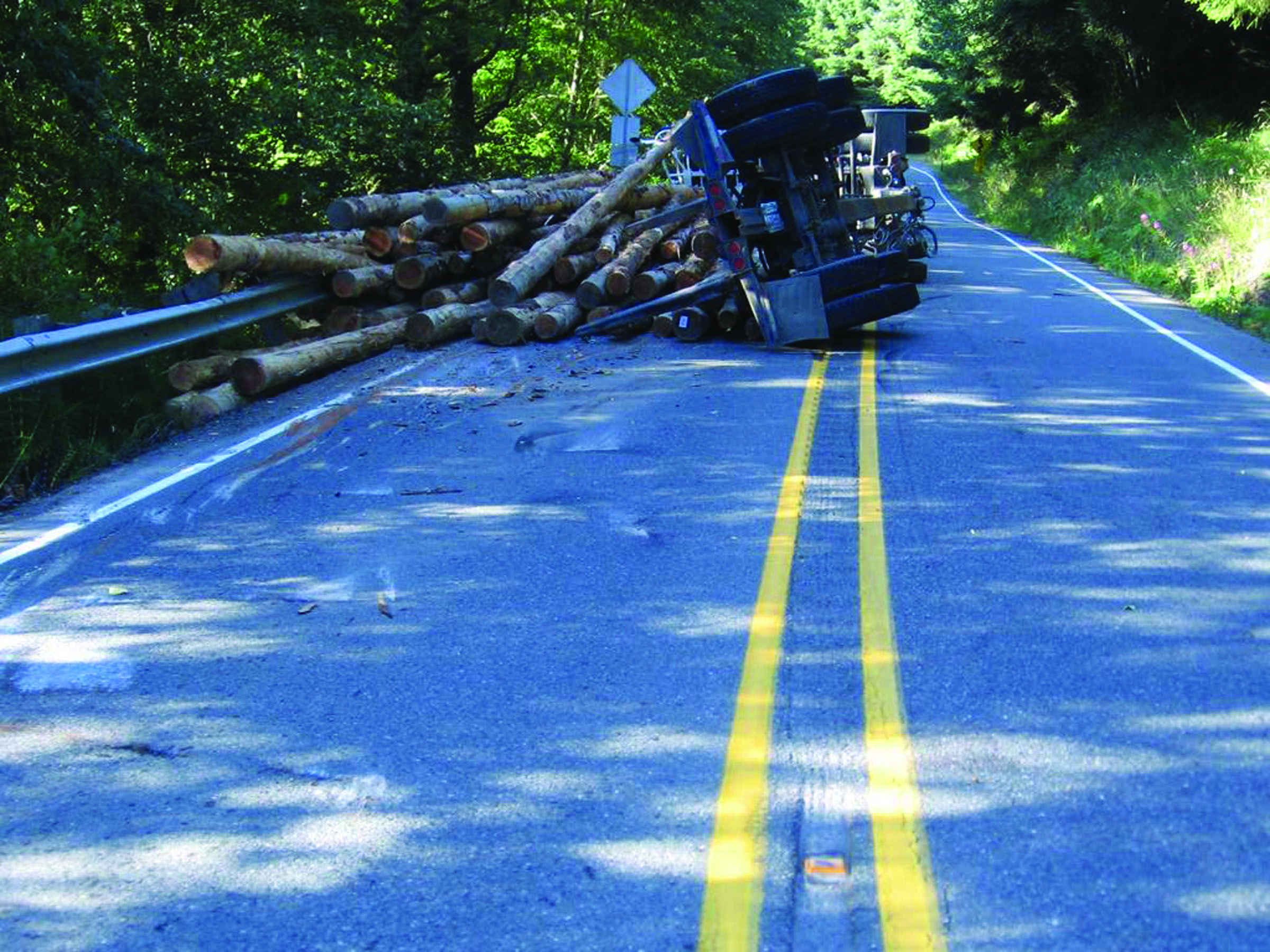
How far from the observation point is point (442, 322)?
14.0m

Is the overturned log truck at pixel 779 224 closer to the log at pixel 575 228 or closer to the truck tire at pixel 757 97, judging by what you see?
the truck tire at pixel 757 97

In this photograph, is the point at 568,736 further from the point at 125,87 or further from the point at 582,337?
the point at 125,87

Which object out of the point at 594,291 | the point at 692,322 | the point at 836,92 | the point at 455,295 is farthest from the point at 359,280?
the point at 836,92

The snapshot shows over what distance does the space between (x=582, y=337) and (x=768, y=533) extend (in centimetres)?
778

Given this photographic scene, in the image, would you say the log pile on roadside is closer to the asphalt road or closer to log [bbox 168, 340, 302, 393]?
log [bbox 168, 340, 302, 393]

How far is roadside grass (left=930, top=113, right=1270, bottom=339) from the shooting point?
1917 cm

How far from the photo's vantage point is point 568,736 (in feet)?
15.5

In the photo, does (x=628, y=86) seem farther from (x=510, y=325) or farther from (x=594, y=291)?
(x=510, y=325)

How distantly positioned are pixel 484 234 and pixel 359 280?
1.86m

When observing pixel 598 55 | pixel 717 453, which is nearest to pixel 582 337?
pixel 717 453

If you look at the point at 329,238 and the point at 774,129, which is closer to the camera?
the point at 774,129

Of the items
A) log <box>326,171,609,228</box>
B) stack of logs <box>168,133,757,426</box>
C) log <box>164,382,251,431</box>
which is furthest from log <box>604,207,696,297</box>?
log <box>164,382,251,431</box>

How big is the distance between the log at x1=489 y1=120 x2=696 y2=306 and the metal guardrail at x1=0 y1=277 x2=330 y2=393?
234 centimetres

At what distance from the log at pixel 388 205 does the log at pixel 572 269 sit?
1373 millimetres
